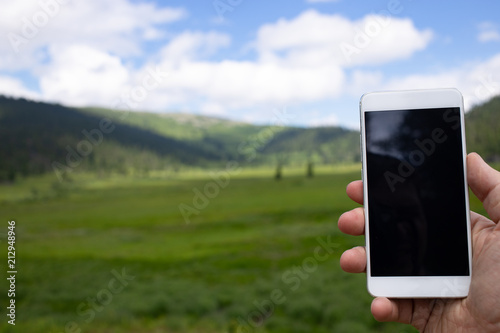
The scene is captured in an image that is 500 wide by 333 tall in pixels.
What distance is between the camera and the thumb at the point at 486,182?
3.23 metres

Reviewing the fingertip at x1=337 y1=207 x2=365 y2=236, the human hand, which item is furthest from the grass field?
the fingertip at x1=337 y1=207 x2=365 y2=236

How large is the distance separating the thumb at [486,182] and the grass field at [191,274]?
10.8 metres

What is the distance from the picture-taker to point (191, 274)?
26141mm

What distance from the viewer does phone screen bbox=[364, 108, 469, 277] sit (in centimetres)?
326

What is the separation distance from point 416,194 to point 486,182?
0.59 m

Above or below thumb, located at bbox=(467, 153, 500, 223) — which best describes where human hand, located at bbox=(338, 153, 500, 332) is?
below

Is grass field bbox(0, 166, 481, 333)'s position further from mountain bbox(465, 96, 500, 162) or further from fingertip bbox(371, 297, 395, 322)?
fingertip bbox(371, 297, 395, 322)

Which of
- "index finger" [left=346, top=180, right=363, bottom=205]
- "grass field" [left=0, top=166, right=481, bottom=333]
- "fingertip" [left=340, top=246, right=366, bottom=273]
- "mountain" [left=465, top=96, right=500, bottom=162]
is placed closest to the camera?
"fingertip" [left=340, top=246, right=366, bottom=273]

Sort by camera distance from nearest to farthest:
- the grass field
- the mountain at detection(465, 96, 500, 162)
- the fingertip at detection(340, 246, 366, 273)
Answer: the fingertip at detection(340, 246, 366, 273), the grass field, the mountain at detection(465, 96, 500, 162)

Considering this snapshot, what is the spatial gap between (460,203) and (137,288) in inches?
838

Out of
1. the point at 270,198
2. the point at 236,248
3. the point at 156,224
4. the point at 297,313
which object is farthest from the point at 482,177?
the point at 270,198

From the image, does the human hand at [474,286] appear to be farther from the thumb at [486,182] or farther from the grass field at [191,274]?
the grass field at [191,274]

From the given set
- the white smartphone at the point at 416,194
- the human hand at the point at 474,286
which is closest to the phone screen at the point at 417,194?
the white smartphone at the point at 416,194

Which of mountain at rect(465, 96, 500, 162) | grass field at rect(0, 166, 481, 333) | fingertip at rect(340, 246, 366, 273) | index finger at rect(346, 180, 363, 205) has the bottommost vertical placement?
grass field at rect(0, 166, 481, 333)
